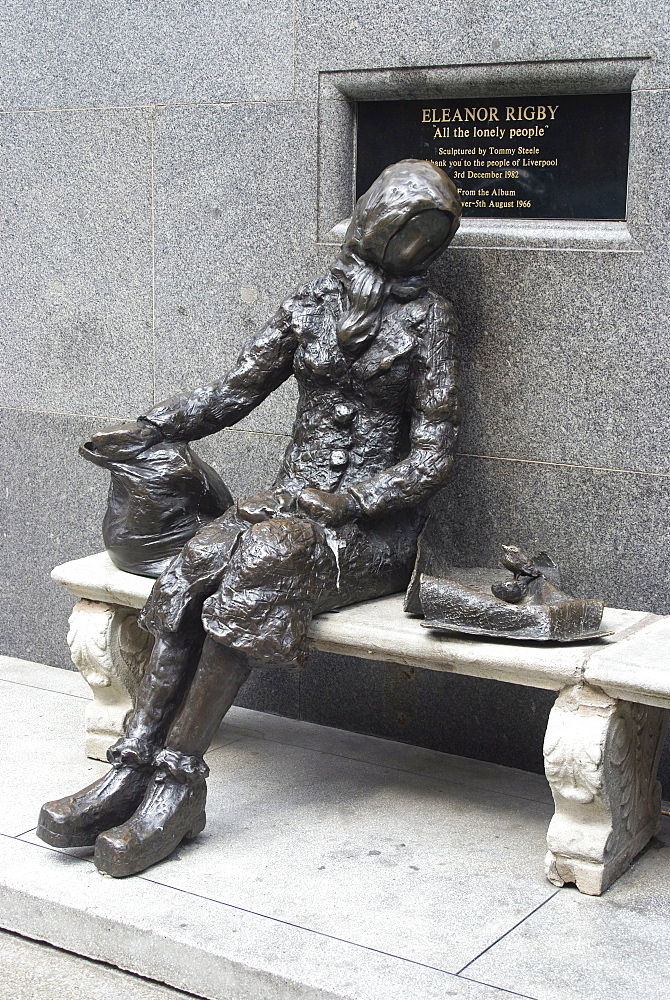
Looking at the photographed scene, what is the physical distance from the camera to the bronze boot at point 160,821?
3.85 metres

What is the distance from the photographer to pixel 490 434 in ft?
15.8

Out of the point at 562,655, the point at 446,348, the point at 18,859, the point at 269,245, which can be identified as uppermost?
the point at 269,245

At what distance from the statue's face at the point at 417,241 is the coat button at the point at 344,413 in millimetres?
491

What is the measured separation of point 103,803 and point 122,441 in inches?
52.1

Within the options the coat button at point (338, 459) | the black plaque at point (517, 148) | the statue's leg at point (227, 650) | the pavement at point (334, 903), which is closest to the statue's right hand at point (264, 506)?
the statue's leg at point (227, 650)

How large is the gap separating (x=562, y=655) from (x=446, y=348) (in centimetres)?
115

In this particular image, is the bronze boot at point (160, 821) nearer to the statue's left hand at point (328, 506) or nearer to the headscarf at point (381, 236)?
the statue's left hand at point (328, 506)

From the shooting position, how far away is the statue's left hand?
4.23 metres

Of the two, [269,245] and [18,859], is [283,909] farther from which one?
[269,245]

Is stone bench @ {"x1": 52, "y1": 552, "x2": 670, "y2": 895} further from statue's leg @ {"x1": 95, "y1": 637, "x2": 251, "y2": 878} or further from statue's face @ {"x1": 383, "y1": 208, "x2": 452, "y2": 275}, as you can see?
statue's face @ {"x1": 383, "y1": 208, "x2": 452, "y2": 275}

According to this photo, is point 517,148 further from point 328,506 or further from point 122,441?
point 122,441

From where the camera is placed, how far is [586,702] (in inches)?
150

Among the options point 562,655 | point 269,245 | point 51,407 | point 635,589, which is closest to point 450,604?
point 562,655

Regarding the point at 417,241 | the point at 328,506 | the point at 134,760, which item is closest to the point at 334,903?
the point at 134,760
